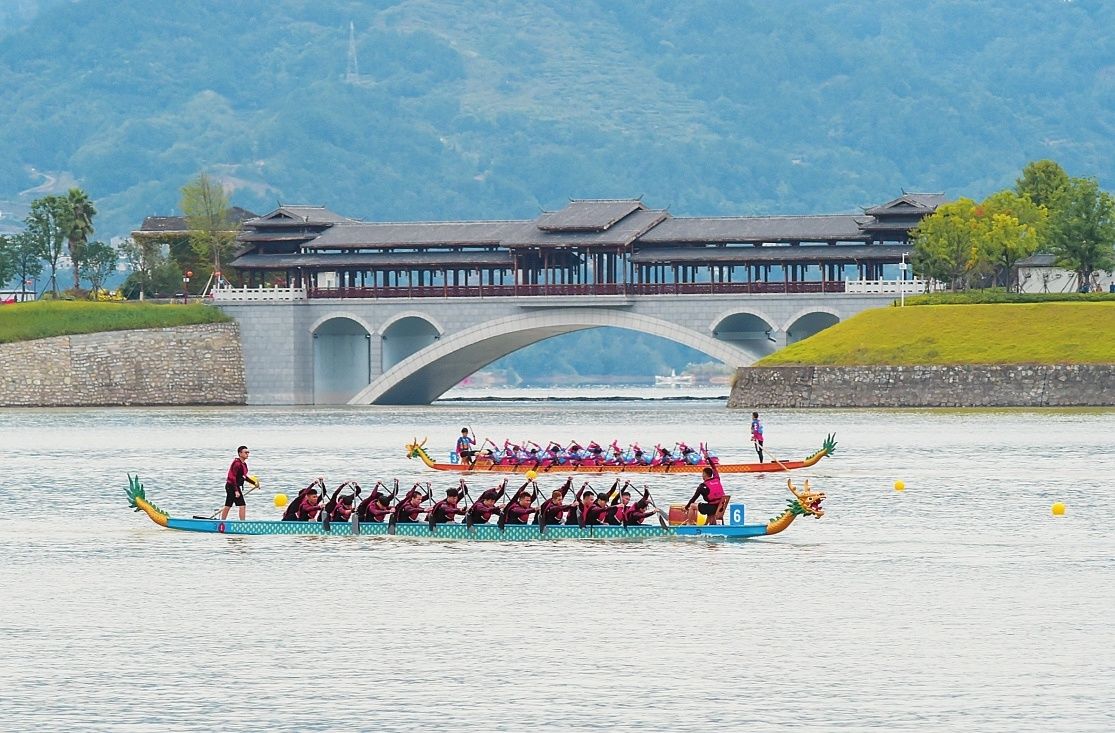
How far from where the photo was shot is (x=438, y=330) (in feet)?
476

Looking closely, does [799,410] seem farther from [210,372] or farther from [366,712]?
[366,712]

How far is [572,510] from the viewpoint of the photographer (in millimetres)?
53188

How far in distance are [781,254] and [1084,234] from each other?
64.6 ft

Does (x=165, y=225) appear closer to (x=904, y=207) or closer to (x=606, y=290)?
(x=606, y=290)

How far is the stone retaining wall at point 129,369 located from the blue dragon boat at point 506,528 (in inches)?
3420

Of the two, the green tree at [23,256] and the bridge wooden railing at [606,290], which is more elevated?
the green tree at [23,256]

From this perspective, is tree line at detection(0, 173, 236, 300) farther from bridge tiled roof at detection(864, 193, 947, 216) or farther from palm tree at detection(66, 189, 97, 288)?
bridge tiled roof at detection(864, 193, 947, 216)

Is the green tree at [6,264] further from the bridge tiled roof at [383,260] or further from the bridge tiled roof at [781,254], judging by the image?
the bridge tiled roof at [781,254]

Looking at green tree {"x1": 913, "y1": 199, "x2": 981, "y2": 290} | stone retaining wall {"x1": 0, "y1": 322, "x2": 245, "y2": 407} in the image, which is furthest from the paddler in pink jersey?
stone retaining wall {"x1": 0, "y1": 322, "x2": 245, "y2": 407}

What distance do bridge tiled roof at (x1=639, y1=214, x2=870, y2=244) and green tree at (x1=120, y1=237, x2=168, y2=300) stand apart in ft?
145

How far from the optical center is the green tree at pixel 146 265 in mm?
166125

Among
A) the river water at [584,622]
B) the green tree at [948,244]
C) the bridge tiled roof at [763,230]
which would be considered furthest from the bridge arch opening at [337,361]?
the river water at [584,622]

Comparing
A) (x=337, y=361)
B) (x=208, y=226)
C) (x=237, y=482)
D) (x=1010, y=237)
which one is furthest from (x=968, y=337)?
(x=237, y=482)

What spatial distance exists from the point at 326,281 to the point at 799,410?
45.0 metres
